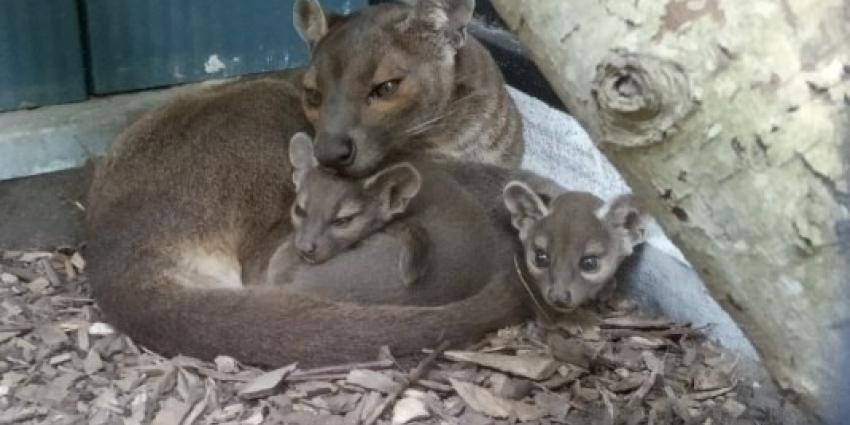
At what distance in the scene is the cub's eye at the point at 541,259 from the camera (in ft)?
12.5

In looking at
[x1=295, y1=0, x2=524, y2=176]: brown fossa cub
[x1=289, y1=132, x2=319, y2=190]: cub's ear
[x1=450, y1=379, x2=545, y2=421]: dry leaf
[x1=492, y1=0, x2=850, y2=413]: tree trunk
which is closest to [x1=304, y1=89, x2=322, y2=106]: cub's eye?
[x1=295, y1=0, x2=524, y2=176]: brown fossa cub

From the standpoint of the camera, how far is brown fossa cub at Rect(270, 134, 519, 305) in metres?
3.60

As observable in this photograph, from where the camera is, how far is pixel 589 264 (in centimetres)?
381

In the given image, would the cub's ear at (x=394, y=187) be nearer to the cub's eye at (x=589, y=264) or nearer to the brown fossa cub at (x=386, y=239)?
the brown fossa cub at (x=386, y=239)

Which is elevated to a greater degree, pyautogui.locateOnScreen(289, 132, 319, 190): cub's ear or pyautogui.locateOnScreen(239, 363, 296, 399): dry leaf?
pyautogui.locateOnScreen(289, 132, 319, 190): cub's ear

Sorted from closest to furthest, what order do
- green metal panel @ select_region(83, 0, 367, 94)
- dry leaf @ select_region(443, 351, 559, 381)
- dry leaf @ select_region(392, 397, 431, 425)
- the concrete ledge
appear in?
1. dry leaf @ select_region(392, 397, 431, 425)
2. dry leaf @ select_region(443, 351, 559, 381)
3. the concrete ledge
4. green metal panel @ select_region(83, 0, 367, 94)

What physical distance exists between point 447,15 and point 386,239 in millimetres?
900

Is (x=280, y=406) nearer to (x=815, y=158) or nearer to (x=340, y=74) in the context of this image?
(x=340, y=74)

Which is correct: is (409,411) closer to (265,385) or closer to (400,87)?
(265,385)

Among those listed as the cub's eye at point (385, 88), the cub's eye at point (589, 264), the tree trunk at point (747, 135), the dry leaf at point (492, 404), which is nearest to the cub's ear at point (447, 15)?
the cub's eye at point (385, 88)

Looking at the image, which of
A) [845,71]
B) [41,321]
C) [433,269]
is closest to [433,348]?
[433,269]

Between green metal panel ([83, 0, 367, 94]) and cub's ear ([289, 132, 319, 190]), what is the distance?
926 mm

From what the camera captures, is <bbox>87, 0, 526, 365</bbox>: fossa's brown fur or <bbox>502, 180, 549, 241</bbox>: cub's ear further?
<bbox>502, 180, 549, 241</bbox>: cub's ear

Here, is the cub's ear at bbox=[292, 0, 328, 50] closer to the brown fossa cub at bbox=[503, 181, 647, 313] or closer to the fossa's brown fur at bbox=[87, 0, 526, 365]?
the fossa's brown fur at bbox=[87, 0, 526, 365]
